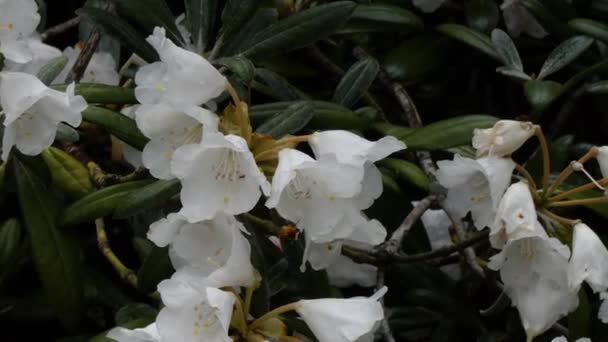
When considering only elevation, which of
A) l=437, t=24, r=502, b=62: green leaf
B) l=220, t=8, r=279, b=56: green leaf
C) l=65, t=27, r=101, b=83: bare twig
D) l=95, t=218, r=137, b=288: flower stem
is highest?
l=220, t=8, r=279, b=56: green leaf

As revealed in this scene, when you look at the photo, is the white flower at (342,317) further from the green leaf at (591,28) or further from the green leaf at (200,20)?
the green leaf at (591,28)

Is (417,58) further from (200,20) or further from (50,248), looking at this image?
(50,248)

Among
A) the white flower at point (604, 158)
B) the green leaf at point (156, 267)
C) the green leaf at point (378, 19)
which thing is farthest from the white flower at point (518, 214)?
the green leaf at point (378, 19)

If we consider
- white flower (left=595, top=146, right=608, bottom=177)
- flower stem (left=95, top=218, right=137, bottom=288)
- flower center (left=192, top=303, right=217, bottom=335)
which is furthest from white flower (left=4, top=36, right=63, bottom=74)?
white flower (left=595, top=146, right=608, bottom=177)

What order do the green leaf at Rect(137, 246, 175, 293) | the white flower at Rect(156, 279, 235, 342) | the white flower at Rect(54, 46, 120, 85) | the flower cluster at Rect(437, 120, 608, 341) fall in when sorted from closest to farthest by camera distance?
the white flower at Rect(156, 279, 235, 342)
the flower cluster at Rect(437, 120, 608, 341)
the green leaf at Rect(137, 246, 175, 293)
the white flower at Rect(54, 46, 120, 85)

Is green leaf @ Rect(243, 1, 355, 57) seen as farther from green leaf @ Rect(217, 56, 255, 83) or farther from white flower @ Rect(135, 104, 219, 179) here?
white flower @ Rect(135, 104, 219, 179)

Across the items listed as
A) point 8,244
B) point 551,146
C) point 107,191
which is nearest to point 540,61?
point 551,146

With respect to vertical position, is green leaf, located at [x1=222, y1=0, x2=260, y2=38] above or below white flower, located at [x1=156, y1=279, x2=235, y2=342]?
above
